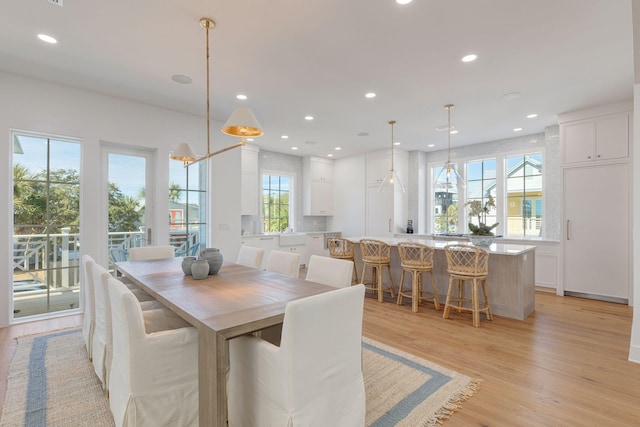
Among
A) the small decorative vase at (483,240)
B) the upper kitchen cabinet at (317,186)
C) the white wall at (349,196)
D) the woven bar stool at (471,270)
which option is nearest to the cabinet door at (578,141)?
the small decorative vase at (483,240)

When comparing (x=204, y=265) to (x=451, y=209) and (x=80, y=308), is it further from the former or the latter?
(x=451, y=209)

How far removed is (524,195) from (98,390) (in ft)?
22.1

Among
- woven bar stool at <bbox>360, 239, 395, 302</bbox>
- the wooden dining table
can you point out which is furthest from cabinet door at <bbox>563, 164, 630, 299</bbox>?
the wooden dining table

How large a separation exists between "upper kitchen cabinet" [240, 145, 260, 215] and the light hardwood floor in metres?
3.32

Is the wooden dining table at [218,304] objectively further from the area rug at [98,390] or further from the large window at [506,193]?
the large window at [506,193]

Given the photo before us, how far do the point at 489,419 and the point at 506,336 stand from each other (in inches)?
60.0

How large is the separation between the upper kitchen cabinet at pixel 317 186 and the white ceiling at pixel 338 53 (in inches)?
121

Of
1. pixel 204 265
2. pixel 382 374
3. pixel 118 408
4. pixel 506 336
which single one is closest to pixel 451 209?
pixel 506 336

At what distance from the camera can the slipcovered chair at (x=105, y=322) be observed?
1.98m

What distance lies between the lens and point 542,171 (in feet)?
18.2

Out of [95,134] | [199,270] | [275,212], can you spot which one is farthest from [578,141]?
[95,134]

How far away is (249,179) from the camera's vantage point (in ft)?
20.9

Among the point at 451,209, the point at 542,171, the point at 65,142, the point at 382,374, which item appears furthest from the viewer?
the point at 451,209

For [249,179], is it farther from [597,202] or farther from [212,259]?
[597,202]
